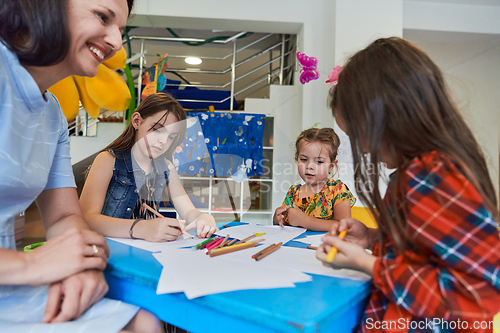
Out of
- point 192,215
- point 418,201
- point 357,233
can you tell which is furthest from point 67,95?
point 418,201

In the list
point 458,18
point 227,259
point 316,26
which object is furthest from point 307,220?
point 458,18

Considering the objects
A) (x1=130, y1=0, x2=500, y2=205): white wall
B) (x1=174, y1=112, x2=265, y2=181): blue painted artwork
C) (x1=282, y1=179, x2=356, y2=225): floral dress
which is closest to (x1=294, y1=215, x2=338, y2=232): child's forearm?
(x1=282, y1=179, x2=356, y2=225): floral dress

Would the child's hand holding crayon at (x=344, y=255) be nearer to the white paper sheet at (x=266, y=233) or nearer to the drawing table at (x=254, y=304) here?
the drawing table at (x=254, y=304)

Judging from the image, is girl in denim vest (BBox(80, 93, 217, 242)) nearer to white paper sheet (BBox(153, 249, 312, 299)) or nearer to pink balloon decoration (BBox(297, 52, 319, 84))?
white paper sheet (BBox(153, 249, 312, 299))

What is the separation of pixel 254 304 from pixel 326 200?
42.7 inches

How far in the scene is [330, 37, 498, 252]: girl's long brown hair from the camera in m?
0.46

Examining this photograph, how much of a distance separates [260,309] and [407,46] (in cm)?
50

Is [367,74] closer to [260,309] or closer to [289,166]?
[260,309]

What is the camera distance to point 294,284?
441 mm

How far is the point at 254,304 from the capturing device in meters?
0.37

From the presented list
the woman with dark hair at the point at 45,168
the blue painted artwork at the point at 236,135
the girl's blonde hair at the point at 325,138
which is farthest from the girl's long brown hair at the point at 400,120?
the blue painted artwork at the point at 236,135

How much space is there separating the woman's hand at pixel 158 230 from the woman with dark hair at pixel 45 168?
0.15 m

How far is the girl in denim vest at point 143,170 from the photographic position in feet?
3.28

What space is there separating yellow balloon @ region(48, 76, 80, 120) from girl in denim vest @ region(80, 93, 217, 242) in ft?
1.99
